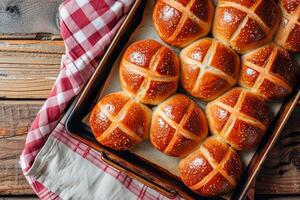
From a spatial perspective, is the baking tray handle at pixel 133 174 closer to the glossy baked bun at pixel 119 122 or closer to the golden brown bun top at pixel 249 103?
the glossy baked bun at pixel 119 122

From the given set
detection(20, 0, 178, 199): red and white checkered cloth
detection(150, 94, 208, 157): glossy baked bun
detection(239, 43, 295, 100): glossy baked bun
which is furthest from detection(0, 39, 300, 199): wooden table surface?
detection(150, 94, 208, 157): glossy baked bun

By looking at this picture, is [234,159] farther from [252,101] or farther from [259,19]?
[259,19]

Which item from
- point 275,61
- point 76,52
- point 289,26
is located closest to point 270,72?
point 275,61

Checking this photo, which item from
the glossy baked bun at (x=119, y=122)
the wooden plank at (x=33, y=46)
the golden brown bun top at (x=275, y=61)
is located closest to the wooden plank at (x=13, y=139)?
the wooden plank at (x=33, y=46)

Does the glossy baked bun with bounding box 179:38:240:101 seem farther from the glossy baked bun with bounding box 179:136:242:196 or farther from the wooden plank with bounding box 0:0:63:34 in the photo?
the wooden plank with bounding box 0:0:63:34

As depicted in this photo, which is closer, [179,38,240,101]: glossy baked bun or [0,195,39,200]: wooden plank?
[179,38,240,101]: glossy baked bun

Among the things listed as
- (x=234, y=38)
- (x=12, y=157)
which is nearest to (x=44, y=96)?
(x=12, y=157)

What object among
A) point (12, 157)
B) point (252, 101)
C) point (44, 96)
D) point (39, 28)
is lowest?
point (12, 157)
